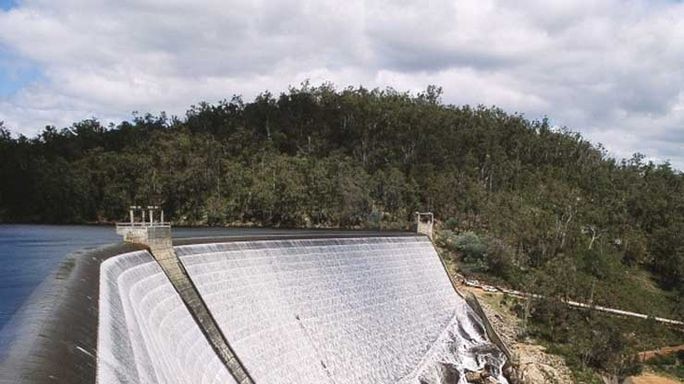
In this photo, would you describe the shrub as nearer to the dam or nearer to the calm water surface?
the dam

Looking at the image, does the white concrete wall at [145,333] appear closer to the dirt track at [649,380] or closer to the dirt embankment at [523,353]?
the dirt embankment at [523,353]

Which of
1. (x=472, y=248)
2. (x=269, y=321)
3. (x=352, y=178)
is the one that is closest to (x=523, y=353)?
(x=472, y=248)

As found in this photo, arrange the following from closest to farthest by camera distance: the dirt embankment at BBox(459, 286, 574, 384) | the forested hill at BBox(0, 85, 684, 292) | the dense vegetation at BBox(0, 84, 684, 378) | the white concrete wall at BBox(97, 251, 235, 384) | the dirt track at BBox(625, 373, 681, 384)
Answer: the white concrete wall at BBox(97, 251, 235, 384) → the dirt embankment at BBox(459, 286, 574, 384) → the dirt track at BBox(625, 373, 681, 384) → the dense vegetation at BBox(0, 84, 684, 378) → the forested hill at BBox(0, 85, 684, 292)

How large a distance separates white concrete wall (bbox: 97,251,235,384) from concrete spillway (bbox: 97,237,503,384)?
0.04 meters

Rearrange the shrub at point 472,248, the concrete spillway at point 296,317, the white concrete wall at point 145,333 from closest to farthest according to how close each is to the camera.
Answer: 1. the white concrete wall at point 145,333
2. the concrete spillway at point 296,317
3. the shrub at point 472,248

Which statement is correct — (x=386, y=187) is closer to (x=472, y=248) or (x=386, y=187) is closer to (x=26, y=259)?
(x=472, y=248)

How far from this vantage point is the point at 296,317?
75.3ft

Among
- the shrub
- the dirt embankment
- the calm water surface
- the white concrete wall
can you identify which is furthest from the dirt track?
the calm water surface

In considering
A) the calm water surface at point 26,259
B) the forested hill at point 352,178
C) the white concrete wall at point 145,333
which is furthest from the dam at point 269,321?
A: the forested hill at point 352,178

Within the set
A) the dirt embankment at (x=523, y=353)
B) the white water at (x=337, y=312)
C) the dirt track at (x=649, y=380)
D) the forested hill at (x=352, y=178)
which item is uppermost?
the forested hill at (x=352, y=178)

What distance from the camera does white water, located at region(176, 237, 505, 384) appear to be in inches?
790

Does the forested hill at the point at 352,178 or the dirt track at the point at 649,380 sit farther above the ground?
the forested hill at the point at 352,178

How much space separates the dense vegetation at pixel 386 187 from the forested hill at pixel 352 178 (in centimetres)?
19

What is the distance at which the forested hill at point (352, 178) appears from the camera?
212 ft
